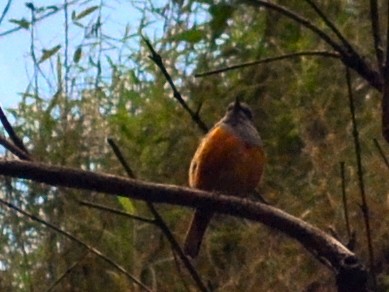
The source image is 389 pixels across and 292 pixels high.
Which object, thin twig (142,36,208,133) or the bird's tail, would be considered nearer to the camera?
thin twig (142,36,208,133)

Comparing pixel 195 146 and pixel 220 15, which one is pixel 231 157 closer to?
pixel 195 146

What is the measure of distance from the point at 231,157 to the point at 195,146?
9 cm

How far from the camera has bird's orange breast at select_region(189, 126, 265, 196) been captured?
4.61ft

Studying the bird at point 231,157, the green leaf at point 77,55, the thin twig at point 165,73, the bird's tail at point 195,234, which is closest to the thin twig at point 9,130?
the thin twig at point 165,73

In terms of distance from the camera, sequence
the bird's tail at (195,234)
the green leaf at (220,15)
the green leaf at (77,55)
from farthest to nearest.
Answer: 1. the green leaf at (77,55)
2. the bird's tail at (195,234)
3. the green leaf at (220,15)

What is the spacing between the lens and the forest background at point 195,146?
132 centimetres

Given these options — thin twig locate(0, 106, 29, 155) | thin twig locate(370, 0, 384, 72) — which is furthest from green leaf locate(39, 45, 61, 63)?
thin twig locate(370, 0, 384, 72)

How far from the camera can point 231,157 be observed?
148 cm

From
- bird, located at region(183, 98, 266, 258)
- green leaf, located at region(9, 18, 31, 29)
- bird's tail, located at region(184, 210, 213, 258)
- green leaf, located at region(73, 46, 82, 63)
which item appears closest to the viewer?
green leaf, located at region(9, 18, 31, 29)

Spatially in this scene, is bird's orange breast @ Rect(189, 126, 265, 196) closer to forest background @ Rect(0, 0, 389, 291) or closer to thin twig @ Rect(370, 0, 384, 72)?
forest background @ Rect(0, 0, 389, 291)

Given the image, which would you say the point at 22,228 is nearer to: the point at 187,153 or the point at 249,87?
the point at 187,153

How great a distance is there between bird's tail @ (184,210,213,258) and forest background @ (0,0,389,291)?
3 centimetres

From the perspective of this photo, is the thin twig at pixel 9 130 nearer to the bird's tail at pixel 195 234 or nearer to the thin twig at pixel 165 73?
the thin twig at pixel 165 73

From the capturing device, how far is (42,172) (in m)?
0.59
